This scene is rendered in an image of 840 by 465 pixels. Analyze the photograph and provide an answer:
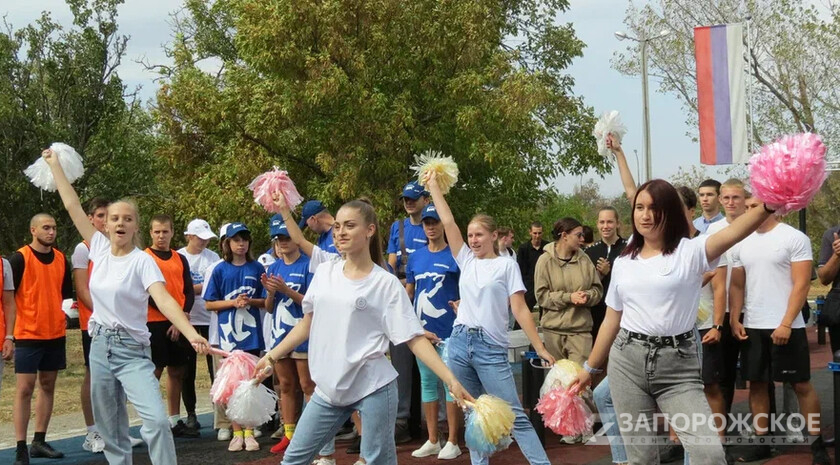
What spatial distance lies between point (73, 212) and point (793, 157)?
4657 millimetres

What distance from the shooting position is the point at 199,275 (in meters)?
10.1

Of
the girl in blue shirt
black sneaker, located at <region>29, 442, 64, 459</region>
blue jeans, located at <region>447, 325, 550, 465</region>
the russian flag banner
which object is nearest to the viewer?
blue jeans, located at <region>447, 325, 550, 465</region>

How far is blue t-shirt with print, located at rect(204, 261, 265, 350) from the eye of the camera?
28.7 feet

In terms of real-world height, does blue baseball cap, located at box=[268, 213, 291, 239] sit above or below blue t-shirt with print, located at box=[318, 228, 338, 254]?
above

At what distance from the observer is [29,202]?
2142 centimetres

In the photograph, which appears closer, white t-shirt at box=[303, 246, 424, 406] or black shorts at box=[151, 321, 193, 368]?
white t-shirt at box=[303, 246, 424, 406]

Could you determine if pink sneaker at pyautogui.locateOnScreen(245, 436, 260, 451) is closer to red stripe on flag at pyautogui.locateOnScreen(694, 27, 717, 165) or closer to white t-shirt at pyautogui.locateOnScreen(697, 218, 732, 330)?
white t-shirt at pyautogui.locateOnScreen(697, 218, 732, 330)

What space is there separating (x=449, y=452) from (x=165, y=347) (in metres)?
2.97

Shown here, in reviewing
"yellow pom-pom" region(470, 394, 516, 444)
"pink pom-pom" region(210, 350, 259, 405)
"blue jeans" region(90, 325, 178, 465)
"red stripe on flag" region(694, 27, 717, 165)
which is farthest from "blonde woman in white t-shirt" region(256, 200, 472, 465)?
"red stripe on flag" region(694, 27, 717, 165)

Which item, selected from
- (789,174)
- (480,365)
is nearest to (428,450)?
(480,365)

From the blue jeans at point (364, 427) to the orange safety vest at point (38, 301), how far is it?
410 centimetres

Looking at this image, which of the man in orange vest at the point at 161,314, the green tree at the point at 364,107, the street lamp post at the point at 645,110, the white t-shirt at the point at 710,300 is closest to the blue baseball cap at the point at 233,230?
the man in orange vest at the point at 161,314

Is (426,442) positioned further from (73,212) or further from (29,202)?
(29,202)

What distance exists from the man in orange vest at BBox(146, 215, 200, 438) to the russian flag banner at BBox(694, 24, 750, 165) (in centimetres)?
1106
